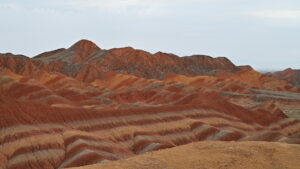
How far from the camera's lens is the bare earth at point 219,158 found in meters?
27.6

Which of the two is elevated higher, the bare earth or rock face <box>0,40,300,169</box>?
the bare earth

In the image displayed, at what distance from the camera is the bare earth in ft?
90.5

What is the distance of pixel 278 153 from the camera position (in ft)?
102

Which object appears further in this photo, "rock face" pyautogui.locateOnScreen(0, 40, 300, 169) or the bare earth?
"rock face" pyautogui.locateOnScreen(0, 40, 300, 169)

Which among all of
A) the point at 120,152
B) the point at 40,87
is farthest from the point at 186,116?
the point at 40,87

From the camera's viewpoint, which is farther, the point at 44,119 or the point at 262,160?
the point at 44,119

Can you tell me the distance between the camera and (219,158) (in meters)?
29.5

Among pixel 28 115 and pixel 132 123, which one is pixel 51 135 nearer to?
pixel 28 115

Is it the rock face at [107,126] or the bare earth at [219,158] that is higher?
the bare earth at [219,158]

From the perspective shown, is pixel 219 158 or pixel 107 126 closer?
pixel 219 158

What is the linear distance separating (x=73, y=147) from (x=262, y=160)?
30760 millimetres

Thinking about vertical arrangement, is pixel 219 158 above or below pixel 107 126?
above

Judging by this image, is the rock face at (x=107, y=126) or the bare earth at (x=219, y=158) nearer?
the bare earth at (x=219, y=158)

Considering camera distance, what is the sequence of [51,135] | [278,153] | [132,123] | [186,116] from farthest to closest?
[186,116], [132,123], [51,135], [278,153]
